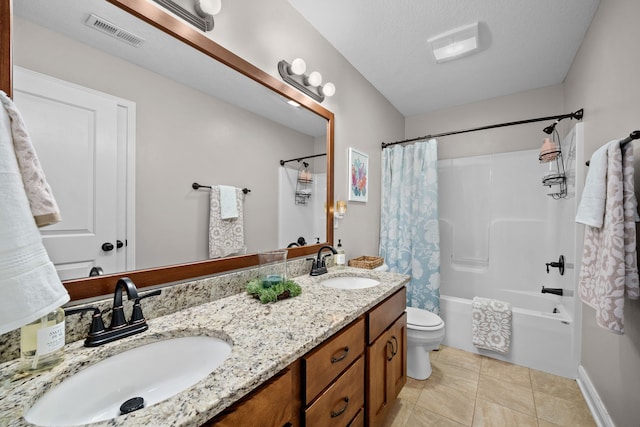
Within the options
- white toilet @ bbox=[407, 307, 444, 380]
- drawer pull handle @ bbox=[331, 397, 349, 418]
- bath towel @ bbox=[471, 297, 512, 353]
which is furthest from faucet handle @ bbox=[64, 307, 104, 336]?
bath towel @ bbox=[471, 297, 512, 353]

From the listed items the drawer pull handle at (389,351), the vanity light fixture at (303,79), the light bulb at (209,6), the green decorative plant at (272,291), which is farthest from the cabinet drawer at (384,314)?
the light bulb at (209,6)

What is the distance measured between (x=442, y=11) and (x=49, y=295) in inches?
88.6

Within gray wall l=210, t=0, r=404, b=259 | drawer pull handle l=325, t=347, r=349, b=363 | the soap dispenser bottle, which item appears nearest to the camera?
drawer pull handle l=325, t=347, r=349, b=363

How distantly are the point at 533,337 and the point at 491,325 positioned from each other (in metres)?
0.28

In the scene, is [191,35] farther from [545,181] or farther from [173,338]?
[545,181]

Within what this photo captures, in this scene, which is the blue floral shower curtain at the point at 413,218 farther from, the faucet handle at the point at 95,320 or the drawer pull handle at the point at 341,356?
the faucet handle at the point at 95,320

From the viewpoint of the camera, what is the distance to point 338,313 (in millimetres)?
1024

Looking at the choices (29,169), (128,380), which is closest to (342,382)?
(128,380)

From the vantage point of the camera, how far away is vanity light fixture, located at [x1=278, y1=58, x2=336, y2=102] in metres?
1.55

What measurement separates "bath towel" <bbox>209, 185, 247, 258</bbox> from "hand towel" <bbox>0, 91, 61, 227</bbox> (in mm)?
576

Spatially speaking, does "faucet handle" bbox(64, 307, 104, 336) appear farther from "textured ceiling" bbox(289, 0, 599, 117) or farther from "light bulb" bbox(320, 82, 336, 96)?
"textured ceiling" bbox(289, 0, 599, 117)

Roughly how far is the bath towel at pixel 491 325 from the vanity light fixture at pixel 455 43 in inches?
80.2

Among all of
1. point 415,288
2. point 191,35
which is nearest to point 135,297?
point 191,35

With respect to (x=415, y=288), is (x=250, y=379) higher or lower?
higher
